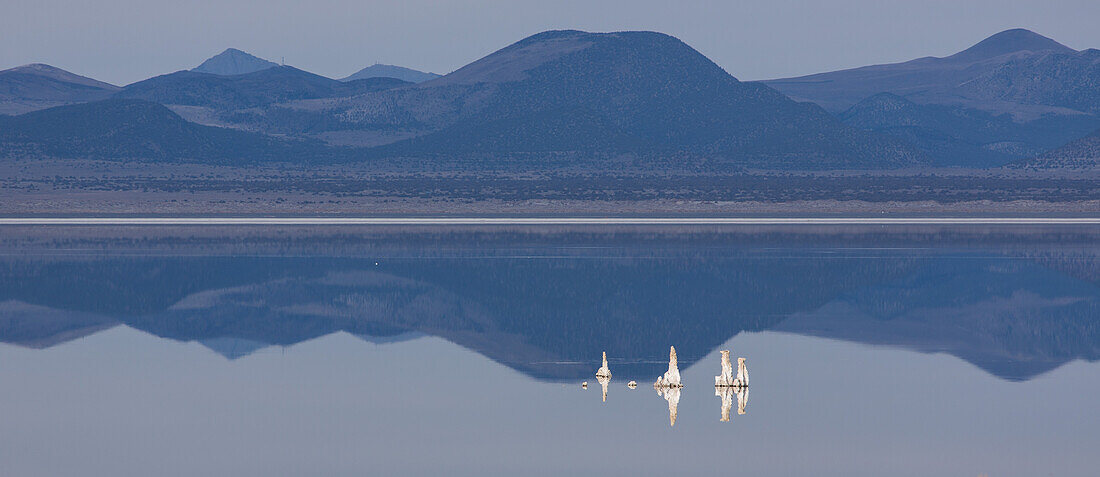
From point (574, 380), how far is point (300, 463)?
623cm

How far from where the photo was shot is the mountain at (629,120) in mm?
157000

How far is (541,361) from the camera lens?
22.2 metres

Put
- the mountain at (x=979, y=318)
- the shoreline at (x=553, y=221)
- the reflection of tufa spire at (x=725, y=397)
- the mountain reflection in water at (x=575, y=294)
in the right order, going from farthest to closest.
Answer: the shoreline at (x=553, y=221), the mountain reflection in water at (x=575, y=294), the mountain at (x=979, y=318), the reflection of tufa spire at (x=725, y=397)

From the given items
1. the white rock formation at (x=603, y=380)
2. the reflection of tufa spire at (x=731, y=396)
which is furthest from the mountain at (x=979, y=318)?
→ the white rock formation at (x=603, y=380)

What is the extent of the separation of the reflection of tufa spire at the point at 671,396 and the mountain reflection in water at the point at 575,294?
67 mm

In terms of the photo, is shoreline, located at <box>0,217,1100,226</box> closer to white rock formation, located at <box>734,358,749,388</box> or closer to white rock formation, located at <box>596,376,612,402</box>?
white rock formation, located at <box>596,376,612,402</box>

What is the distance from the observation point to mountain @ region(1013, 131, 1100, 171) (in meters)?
137

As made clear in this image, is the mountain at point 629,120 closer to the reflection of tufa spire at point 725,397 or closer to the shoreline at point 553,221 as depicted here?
the shoreline at point 553,221

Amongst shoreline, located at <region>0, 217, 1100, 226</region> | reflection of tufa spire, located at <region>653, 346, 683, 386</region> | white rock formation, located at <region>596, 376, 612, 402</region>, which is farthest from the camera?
shoreline, located at <region>0, 217, 1100, 226</region>

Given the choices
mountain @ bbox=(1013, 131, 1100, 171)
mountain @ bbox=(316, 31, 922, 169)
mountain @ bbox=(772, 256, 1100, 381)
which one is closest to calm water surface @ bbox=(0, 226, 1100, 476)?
mountain @ bbox=(772, 256, 1100, 381)

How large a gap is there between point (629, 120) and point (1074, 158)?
63.9 m

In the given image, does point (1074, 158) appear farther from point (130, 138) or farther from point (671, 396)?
point (671, 396)

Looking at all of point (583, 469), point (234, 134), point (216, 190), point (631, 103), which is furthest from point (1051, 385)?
point (631, 103)

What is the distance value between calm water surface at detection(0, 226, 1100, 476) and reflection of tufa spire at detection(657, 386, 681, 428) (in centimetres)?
14
